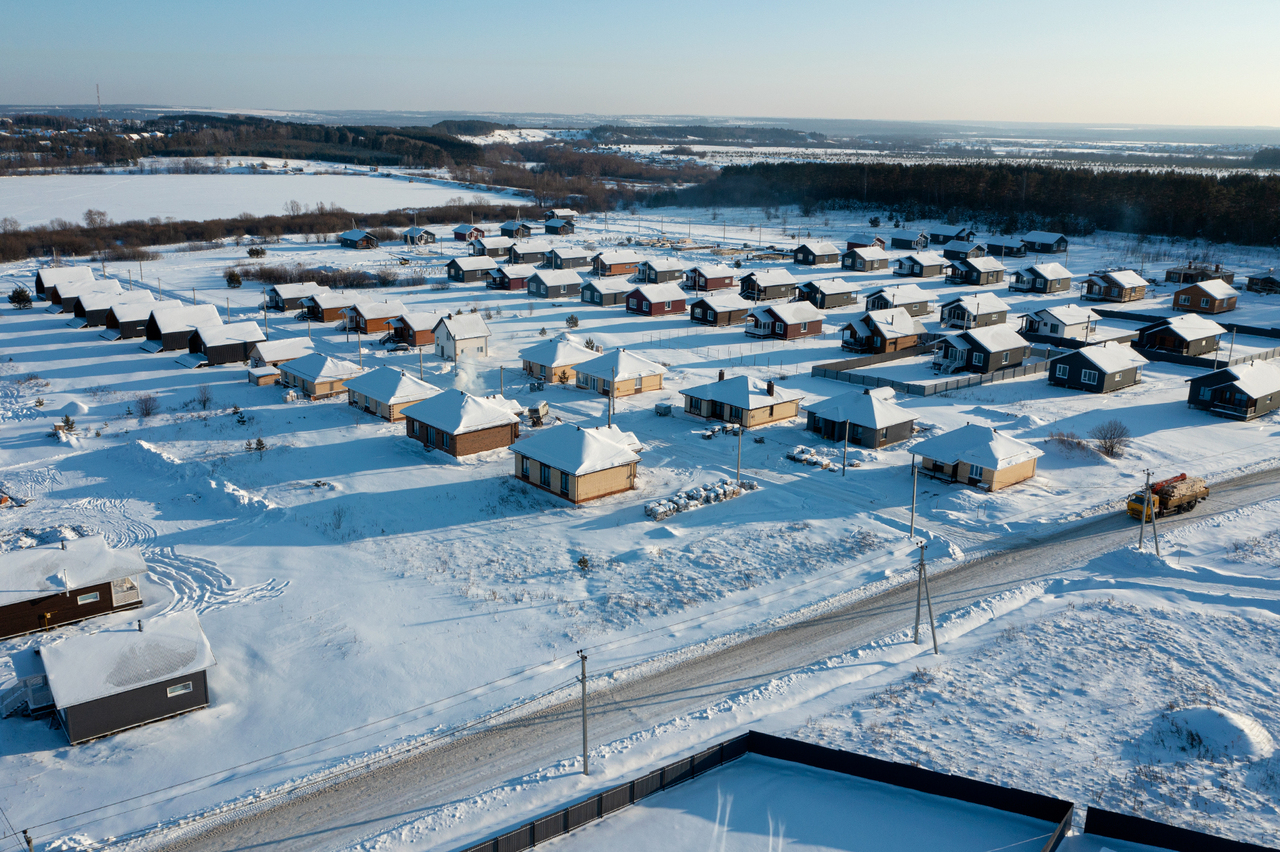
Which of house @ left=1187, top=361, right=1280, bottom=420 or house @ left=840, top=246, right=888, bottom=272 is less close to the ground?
house @ left=840, top=246, right=888, bottom=272

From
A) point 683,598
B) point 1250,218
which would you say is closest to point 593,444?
point 683,598

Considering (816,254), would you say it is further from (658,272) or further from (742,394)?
(742,394)

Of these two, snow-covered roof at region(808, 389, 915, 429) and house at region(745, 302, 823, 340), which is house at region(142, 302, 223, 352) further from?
snow-covered roof at region(808, 389, 915, 429)

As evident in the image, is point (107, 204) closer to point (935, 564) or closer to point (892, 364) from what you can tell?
point (892, 364)

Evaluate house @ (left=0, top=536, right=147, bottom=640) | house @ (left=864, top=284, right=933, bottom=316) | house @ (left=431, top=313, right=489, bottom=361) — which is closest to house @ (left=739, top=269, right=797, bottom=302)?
house @ (left=864, top=284, right=933, bottom=316)

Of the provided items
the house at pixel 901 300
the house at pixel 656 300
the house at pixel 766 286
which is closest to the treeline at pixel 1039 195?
the house at pixel 901 300

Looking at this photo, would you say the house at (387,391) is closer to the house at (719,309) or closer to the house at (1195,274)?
the house at (719,309)
